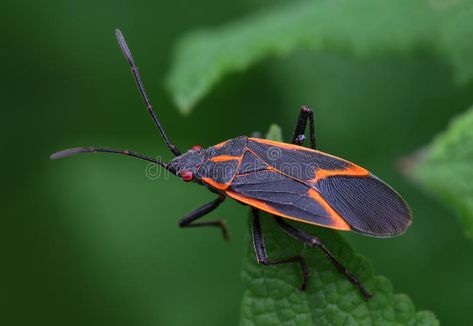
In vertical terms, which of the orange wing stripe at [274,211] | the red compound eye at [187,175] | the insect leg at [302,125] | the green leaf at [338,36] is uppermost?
the green leaf at [338,36]

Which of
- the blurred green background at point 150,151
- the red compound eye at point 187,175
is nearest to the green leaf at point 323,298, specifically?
the red compound eye at point 187,175

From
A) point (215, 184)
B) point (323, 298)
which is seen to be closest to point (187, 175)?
point (215, 184)

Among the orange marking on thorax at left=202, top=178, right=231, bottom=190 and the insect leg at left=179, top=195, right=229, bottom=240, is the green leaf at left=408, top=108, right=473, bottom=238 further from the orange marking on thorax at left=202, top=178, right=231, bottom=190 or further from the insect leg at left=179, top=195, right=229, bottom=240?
the insect leg at left=179, top=195, right=229, bottom=240

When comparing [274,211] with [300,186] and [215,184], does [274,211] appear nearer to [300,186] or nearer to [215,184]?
[300,186]

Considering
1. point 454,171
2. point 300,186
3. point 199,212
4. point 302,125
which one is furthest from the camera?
point 199,212

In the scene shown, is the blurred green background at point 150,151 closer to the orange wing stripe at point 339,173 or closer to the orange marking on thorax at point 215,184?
the orange wing stripe at point 339,173
